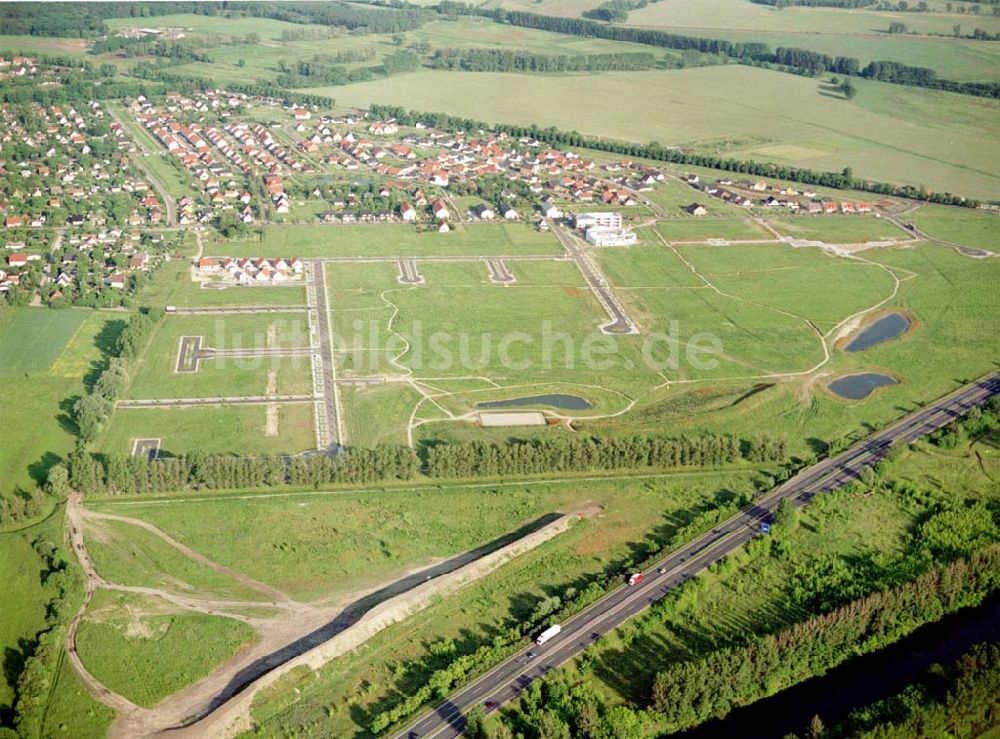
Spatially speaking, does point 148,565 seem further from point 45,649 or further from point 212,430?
point 212,430

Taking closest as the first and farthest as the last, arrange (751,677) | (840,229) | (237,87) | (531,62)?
(751,677) → (840,229) → (237,87) → (531,62)

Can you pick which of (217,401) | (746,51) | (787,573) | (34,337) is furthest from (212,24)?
(787,573)

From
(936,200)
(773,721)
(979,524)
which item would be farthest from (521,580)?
(936,200)

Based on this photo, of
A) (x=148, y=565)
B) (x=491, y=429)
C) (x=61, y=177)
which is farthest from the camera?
(x=61, y=177)

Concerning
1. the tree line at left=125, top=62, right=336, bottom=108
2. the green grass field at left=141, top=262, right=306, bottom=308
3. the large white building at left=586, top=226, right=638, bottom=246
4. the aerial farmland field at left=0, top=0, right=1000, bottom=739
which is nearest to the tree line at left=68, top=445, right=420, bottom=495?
the aerial farmland field at left=0, top=0, right=1000, bottom=739

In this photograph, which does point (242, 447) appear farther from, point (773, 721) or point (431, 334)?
point (773, 721)

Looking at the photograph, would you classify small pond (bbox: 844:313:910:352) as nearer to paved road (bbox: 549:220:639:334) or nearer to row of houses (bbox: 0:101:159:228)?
paved road (bbox: 549:220:639:334)
